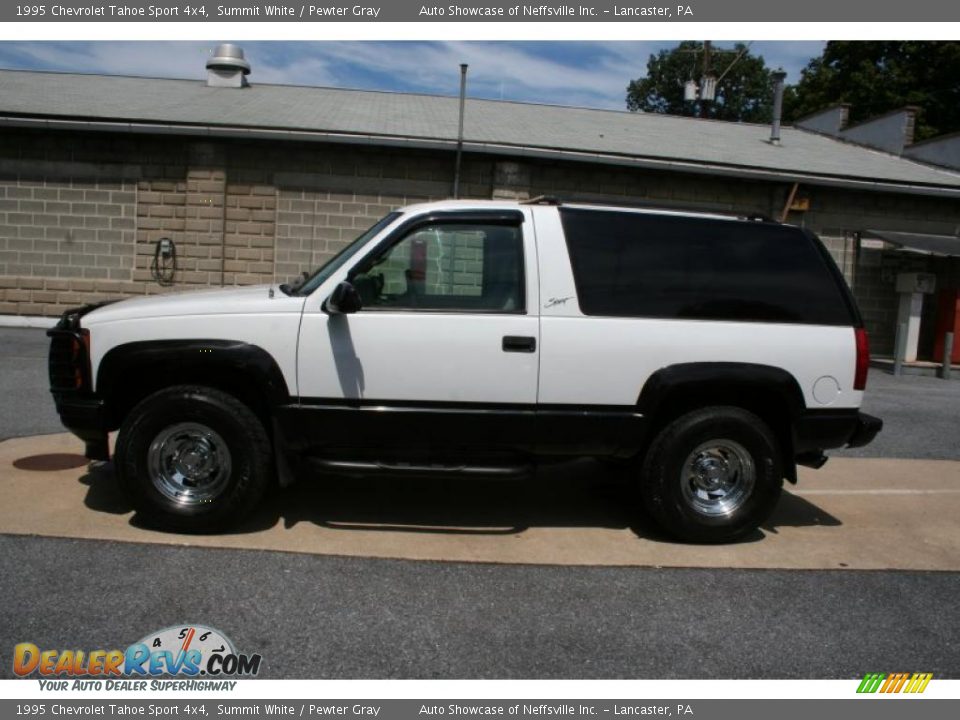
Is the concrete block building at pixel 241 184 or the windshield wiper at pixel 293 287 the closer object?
the windshield wiper at pixel 293 287

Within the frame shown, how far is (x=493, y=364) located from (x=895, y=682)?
251 cm

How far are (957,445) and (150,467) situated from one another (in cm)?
772

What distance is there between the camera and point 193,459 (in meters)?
4.86

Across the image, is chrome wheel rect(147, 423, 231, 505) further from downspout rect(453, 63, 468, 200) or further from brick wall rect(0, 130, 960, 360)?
brick wall rect(0, 130, 960, 360)

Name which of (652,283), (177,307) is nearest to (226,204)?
(177,307)

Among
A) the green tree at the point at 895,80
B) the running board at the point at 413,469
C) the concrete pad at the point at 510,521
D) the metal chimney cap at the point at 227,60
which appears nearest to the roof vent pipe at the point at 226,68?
the metal chimney cap at the point at 227,60

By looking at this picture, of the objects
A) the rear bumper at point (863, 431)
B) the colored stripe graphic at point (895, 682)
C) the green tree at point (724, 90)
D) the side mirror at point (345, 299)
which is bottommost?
the colored stripe graphic at point (895, 682)

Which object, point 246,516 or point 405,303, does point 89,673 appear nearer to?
point 246,516

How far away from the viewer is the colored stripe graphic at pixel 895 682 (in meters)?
3.42

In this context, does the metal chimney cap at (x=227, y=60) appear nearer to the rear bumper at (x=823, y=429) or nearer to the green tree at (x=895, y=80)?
the rear bumper at (x=823, y=429)

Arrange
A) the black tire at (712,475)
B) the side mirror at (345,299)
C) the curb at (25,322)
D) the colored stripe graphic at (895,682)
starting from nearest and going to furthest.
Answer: the colored stripe graphic at (895,682), the side mirror at (345,299), the black tire at (712,475), the curb at (25,322)

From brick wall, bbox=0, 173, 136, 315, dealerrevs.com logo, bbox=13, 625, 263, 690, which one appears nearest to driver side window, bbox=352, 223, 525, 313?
dealerrevs.com logo, bbox=13, 625, 263, 690

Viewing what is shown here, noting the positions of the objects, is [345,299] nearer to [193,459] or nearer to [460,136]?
[193,459]

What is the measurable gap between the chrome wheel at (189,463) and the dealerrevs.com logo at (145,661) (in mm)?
1348
